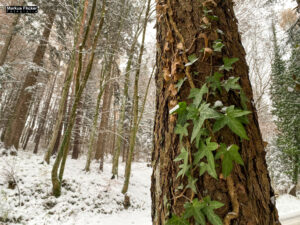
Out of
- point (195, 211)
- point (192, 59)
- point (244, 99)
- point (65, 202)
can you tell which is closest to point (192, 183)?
point (195, 211)

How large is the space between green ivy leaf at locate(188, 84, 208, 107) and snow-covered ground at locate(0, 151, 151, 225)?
584 centimetres

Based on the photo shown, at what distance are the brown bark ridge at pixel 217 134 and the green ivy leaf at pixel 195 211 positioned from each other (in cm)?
3

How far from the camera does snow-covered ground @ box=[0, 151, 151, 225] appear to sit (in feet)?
16.5

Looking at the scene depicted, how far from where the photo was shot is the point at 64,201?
588 cm

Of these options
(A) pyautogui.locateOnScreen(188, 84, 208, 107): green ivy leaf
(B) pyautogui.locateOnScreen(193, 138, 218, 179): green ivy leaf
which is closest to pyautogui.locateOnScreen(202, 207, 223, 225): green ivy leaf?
(B) pyautogui.locateOnScreen(193, 138, 218, 179): green ivy leaf

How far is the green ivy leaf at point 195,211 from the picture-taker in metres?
0.71

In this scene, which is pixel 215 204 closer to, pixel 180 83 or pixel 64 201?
pixel 180 83

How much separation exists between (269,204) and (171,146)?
0.48 m

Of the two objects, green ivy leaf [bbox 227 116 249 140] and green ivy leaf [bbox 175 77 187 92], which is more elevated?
green ivy leaf [bbox 175 77 187 92]

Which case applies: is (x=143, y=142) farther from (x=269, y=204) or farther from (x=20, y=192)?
(x=269, y=204)

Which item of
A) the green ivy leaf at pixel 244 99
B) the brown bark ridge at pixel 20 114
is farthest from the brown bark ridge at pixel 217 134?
the brown bark ridge at pixel 20 114

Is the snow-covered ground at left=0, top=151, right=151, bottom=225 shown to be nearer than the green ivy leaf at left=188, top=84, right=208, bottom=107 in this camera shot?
No

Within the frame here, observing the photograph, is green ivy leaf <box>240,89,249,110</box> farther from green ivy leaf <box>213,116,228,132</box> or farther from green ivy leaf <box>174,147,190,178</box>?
green ivy leaf <box>174,147,190,178</box>

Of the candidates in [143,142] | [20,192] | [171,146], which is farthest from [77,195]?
[143,142]
